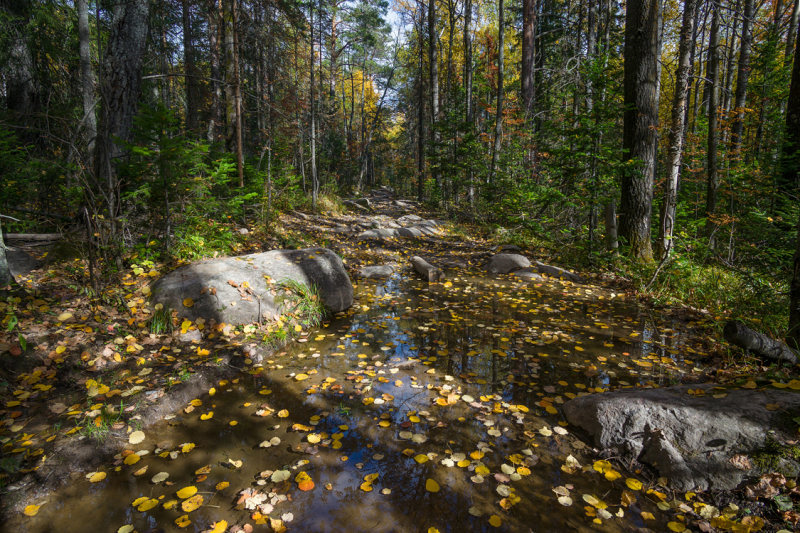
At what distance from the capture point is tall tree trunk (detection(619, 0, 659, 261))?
20.9 feet

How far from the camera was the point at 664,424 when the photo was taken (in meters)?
2.39

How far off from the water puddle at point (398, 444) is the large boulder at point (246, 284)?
2.60 feet

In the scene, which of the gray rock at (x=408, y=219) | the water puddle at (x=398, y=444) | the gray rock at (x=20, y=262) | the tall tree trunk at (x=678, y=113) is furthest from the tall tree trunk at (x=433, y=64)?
the gray rock at (x=20, y=262)

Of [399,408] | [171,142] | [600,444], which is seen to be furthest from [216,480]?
[171,142]

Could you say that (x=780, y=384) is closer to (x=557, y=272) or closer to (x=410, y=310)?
(x=410, y=310)

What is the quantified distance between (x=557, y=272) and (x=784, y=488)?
5.50 m

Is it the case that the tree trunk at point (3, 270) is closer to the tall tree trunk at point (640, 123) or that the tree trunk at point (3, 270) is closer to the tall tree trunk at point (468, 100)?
the tall tree trunk at point (640, 123)

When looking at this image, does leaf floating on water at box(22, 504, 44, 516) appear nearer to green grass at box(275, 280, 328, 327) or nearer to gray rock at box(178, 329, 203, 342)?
gray rock at box(178, 329, 203, 342)

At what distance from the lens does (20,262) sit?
455cm

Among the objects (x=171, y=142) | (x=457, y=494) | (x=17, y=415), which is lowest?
(x=457, y=494)

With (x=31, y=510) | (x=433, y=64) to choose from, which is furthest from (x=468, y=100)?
(x=31, y=510)

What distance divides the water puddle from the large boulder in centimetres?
79

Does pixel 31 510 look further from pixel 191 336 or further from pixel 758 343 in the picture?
pixel 758 343

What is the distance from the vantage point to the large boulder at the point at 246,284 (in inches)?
168
